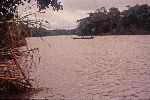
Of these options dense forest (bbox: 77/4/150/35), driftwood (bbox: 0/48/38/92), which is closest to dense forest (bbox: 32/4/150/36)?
dense forest (bbox: 77/4/150/35)

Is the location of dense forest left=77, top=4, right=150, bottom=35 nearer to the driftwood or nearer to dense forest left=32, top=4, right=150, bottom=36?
dense forest left=32, top=4, right=150, bottom=36

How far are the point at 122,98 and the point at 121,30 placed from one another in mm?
102912

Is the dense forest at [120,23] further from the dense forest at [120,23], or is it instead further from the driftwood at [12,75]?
the driftwood at [12,75]

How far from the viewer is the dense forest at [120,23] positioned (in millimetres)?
103500

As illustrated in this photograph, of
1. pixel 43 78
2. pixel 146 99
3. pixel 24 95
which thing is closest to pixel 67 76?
pixel 43 78

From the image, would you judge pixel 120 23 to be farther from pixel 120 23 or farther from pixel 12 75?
pixel 12 75

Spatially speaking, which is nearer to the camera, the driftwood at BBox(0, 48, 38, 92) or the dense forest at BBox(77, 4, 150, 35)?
the driftwood at BBox(0, 48, 38, 92)

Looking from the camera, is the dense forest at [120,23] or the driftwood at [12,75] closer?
the driftwood at [12,75]

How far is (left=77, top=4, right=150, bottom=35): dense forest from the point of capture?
104 m

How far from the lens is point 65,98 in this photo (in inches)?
475

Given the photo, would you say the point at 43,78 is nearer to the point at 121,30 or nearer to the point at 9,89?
the point at 9,89

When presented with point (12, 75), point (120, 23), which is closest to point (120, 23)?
point (120, 23)

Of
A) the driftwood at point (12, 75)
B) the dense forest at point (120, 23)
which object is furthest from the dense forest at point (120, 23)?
the driftwood at point (12, 75)

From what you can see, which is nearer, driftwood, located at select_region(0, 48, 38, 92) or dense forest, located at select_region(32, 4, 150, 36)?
driftwood, located at select_region(0, 48, 38, 92)
